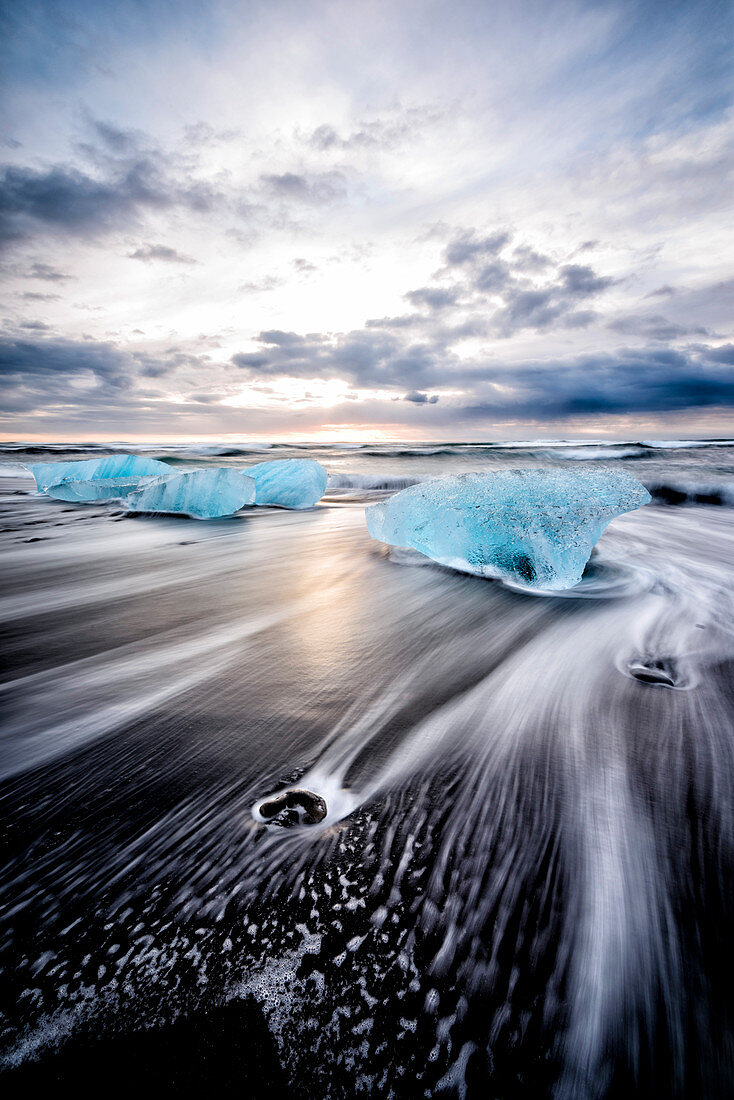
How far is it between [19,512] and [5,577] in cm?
283

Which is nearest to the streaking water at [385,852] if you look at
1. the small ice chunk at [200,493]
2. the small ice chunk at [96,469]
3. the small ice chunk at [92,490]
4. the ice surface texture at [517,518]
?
the ice surface texture at [517,518]

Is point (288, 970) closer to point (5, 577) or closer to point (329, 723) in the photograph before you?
point (329, 723)

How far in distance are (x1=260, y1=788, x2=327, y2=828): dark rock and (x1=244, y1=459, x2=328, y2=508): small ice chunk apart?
413 centimetres

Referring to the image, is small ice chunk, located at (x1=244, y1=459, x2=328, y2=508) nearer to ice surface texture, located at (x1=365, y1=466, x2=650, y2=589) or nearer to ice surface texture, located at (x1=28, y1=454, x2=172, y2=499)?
ice surface texture, located at (x1=28, y1=454, x2=172, y2=499)

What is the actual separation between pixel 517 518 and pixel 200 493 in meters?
3.15

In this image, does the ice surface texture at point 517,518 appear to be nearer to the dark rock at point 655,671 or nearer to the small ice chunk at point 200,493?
the dark rock at point 655,671

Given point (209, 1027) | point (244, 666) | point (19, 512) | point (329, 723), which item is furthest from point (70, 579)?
point (19, 512)

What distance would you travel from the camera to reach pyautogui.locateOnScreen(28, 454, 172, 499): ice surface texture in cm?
606

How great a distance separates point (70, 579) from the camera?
2.18 metres

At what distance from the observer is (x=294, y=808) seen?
0.77 m

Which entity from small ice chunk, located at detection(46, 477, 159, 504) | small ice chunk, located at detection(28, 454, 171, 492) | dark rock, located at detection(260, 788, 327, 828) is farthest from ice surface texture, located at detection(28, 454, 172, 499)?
dark rock, located at detection(260, 788, 327, 828)

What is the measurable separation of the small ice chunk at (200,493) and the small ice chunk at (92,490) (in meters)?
1.07

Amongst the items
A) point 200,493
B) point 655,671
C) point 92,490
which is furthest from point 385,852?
point 92,490

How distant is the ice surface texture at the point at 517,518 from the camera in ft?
6.45
